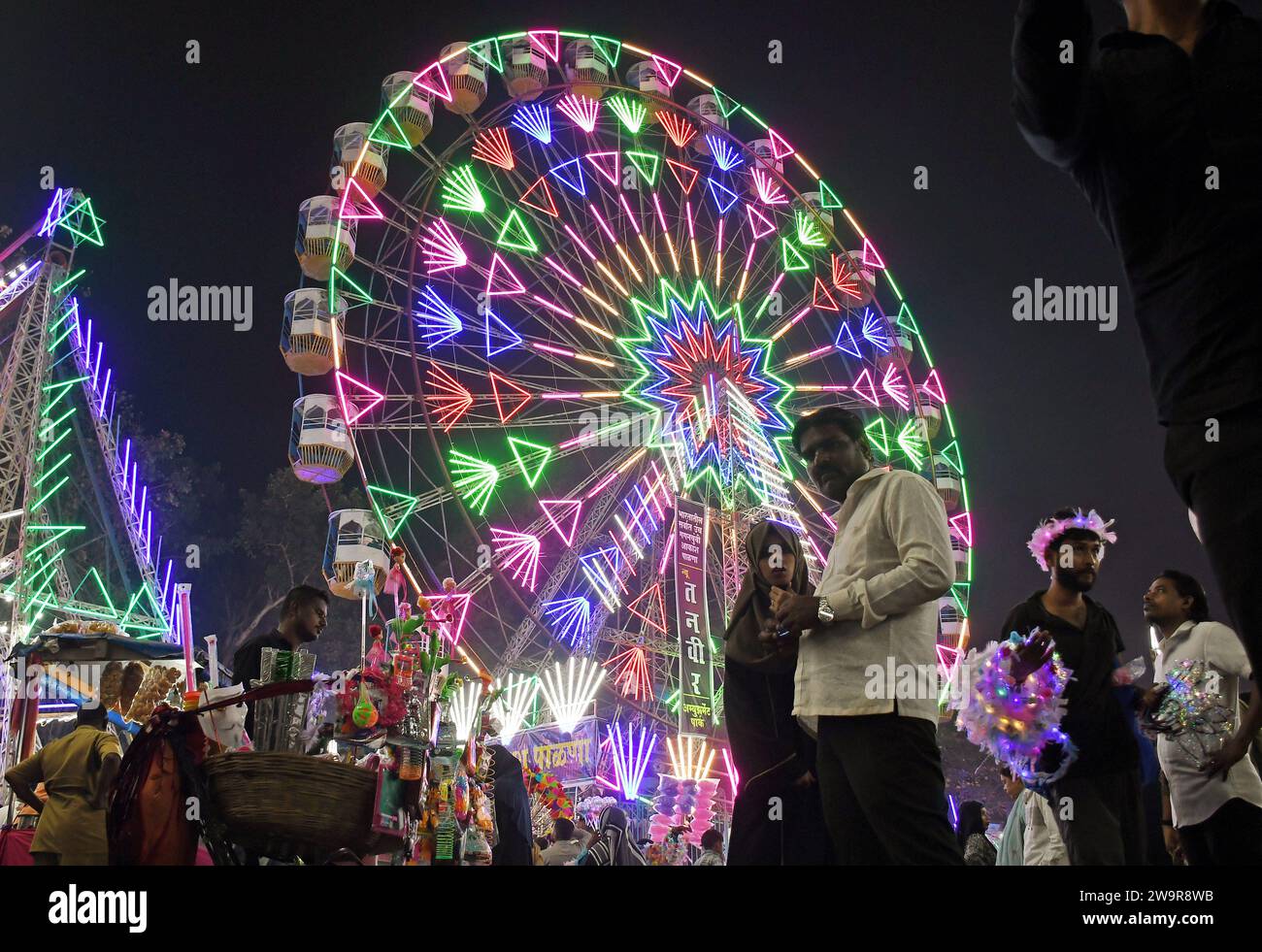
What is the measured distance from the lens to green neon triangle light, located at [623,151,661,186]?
604 inches

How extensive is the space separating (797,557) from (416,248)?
34.1 ft

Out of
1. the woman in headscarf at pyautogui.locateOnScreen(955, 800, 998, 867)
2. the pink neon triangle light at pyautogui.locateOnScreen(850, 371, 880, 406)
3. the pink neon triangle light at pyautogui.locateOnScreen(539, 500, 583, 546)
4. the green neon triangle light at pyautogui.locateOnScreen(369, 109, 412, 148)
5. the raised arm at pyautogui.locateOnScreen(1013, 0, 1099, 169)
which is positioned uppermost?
the green neon triangle light at pyautogui.locateOnScreen(369, 109, 412, 148)

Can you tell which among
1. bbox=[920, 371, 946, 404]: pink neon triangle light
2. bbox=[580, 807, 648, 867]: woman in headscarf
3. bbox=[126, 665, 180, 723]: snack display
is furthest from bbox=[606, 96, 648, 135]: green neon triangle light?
bbox=[126, 665, 180, 723]: snack display

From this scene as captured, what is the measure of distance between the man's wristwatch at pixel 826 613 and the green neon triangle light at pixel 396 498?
10.5 m

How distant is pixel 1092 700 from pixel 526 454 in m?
10.9

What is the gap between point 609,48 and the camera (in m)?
14.9

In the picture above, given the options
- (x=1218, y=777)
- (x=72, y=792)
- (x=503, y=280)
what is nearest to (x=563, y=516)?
(x=503, y=280)

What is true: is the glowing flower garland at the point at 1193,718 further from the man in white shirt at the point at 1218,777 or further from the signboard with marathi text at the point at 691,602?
the signboard with marathi text at the point at 691,602

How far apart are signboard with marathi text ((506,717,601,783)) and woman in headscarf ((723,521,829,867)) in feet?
48.9

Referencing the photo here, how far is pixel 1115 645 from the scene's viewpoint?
4402mm

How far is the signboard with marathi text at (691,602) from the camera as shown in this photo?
15.5 metres

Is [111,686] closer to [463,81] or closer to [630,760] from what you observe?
[463,81]

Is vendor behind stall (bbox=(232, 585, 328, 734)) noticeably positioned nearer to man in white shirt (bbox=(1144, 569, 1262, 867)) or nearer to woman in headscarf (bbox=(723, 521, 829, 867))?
woman in headscarf (bbox=(723, 521, 829, 867))

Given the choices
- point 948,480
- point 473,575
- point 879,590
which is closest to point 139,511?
point 473,575
